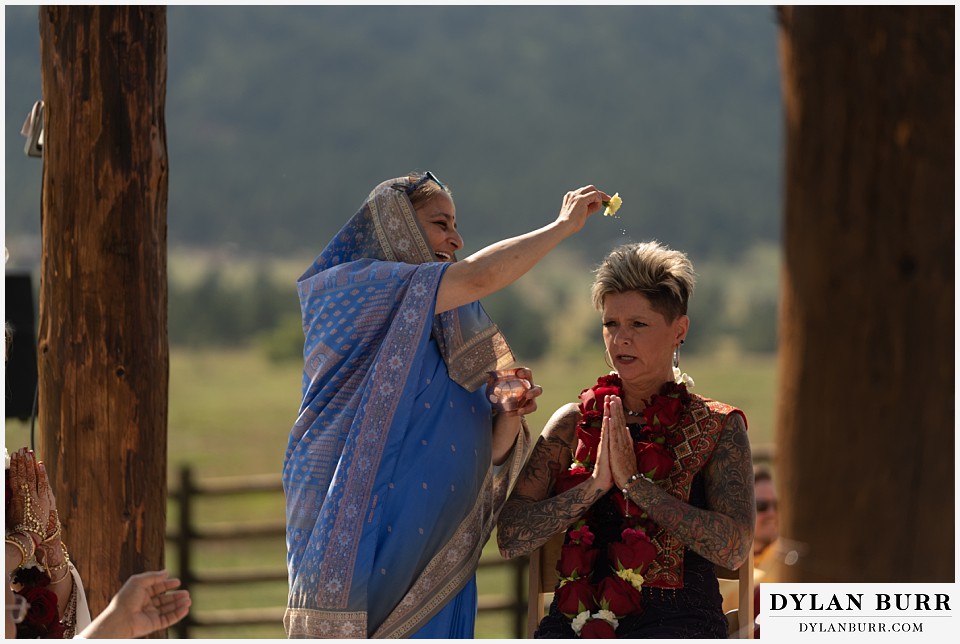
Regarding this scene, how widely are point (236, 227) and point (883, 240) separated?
42.7 m

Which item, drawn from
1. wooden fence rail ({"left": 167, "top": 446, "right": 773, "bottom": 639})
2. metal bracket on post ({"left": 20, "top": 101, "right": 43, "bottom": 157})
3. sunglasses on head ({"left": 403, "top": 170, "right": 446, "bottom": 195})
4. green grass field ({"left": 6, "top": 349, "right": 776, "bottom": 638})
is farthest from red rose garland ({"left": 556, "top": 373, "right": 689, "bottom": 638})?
green grass field ({"left": 6, "top": 349, "right": 776, "bottom": 638})

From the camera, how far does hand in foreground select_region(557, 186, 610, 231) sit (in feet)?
10.6

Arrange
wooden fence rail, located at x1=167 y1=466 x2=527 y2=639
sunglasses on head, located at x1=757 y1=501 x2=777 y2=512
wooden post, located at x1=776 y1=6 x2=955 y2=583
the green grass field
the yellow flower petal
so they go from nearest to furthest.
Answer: wooden post, located at x1=776 y1=6 x2=955 y2=583, the yellow flower petal, sunglasses on head, located at x1=757 y1=501 x2=777 y2=512, wooden fence rail, located at x1=167 y1=466 x2=527 y2=639, the green grass field

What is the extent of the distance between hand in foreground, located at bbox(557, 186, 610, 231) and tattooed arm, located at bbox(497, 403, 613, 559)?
1.86 ft

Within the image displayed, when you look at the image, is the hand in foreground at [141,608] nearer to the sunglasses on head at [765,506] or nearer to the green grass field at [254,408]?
the sunglasses on head at [765,506]

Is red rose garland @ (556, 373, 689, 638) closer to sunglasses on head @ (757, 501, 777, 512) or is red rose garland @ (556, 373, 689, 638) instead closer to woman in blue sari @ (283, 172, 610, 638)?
woman in blue sari @ (283, 172, 610, 638)

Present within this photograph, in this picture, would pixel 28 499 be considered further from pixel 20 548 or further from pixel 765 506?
pixel 765 506

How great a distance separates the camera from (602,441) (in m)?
3.22

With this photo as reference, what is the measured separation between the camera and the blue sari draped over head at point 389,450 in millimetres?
3197

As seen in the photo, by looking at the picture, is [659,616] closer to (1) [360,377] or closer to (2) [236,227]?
(1) [360,377]

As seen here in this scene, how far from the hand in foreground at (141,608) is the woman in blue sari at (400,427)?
495 millimetres

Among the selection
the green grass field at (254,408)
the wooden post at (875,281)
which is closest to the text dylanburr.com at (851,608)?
the wooden post at (875,281)

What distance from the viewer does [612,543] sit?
3.27 m

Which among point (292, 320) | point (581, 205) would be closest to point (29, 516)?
point (581, 205)
